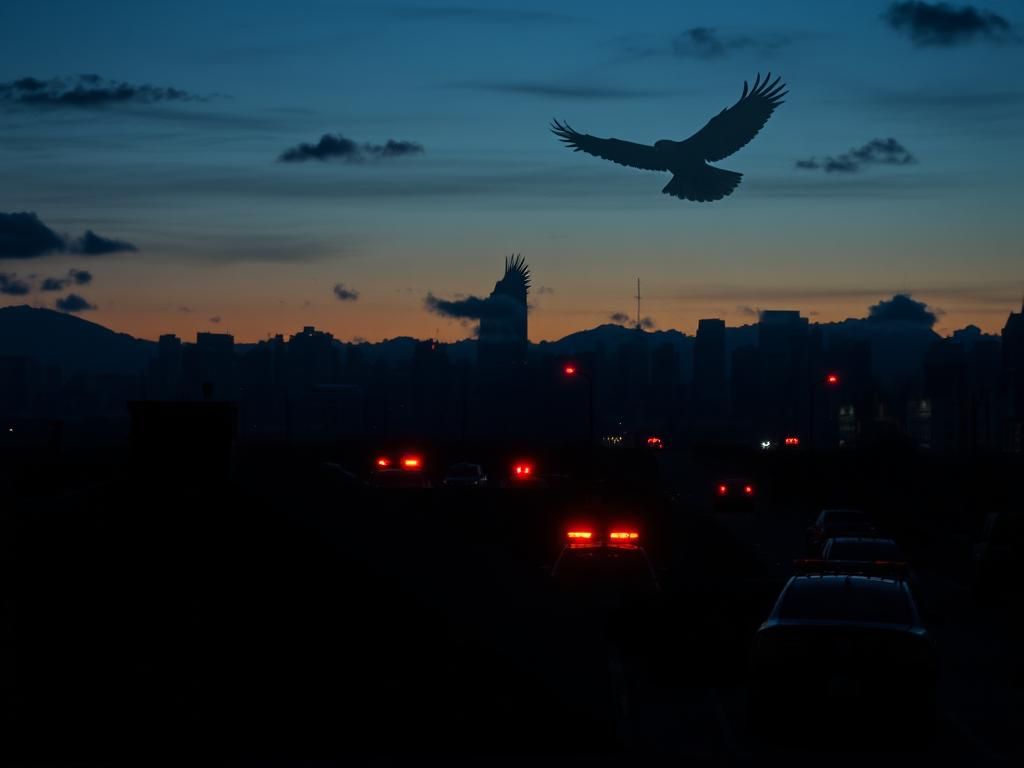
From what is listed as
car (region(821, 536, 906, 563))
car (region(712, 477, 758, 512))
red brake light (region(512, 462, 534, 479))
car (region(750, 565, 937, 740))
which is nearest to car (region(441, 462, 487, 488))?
red brake light (region(512, 462, 534, 479))

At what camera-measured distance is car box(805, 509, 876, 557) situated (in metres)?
36.1

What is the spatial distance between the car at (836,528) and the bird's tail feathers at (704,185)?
9183mm

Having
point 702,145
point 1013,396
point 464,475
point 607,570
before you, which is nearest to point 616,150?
point 702,145

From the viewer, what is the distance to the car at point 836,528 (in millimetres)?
36062

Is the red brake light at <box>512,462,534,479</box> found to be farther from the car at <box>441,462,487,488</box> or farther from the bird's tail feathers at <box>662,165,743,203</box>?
the bird's tail feathers at <box>662,165,743,203</box>

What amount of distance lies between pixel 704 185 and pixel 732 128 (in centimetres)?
167

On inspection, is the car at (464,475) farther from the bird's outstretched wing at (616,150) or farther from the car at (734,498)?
the bird's outstretched wing at (616,150)

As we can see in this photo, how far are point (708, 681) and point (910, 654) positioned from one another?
4835 mm

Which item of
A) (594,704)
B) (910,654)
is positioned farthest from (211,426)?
(910,654)

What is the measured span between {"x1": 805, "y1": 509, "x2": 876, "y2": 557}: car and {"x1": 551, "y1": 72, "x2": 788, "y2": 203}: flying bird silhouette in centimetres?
938

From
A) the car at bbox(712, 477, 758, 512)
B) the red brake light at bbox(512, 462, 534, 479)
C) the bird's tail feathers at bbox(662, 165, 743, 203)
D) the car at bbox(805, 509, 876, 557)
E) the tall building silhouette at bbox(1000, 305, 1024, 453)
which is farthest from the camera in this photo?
the tall building silhouette at bbox(1000, 305, 1024, 453)

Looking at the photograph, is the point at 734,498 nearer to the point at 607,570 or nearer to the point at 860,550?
the point at 860,550

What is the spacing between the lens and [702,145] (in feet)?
105

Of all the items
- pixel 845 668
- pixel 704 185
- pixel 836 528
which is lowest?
pixel 836 528
